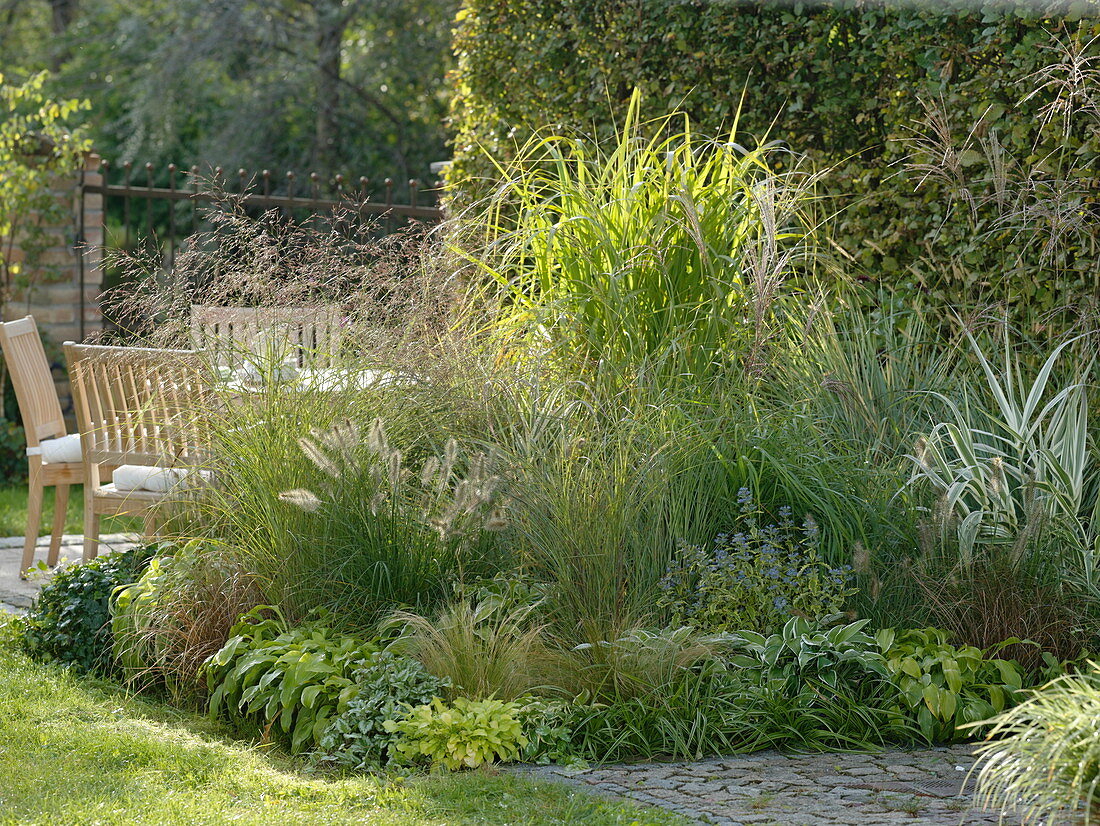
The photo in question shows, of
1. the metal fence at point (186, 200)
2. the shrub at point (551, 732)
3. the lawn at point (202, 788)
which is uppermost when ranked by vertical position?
the metal fence at point (186, 200)

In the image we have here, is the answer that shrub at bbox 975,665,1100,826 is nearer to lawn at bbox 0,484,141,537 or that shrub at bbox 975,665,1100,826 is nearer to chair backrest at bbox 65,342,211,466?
chair backrest at bbox 65,342,211,466

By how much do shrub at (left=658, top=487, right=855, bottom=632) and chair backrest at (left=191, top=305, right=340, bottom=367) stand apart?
4.65 feet

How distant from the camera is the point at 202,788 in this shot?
9.85 ft

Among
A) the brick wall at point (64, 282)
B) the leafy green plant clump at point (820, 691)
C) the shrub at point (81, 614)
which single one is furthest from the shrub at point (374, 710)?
the brick wall at point (64, 282)

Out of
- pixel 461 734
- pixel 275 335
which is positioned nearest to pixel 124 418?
pixel 275 335

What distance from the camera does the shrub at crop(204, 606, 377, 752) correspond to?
10.9ft

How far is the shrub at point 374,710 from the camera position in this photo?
3.16m

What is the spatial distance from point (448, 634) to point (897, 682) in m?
1.17

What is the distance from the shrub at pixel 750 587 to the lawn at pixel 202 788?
0.81 metres

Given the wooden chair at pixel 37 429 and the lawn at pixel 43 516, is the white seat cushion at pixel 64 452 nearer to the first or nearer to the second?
the wooden chair at pixel 37 429

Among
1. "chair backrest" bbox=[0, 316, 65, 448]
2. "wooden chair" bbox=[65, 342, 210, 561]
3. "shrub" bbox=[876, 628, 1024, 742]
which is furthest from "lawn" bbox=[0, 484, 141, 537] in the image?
"shrub" bbox=[876, 628, 1024, 742]

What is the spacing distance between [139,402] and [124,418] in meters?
0.12

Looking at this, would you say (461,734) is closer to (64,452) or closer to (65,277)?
(64,452)

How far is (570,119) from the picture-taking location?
21.1ft
